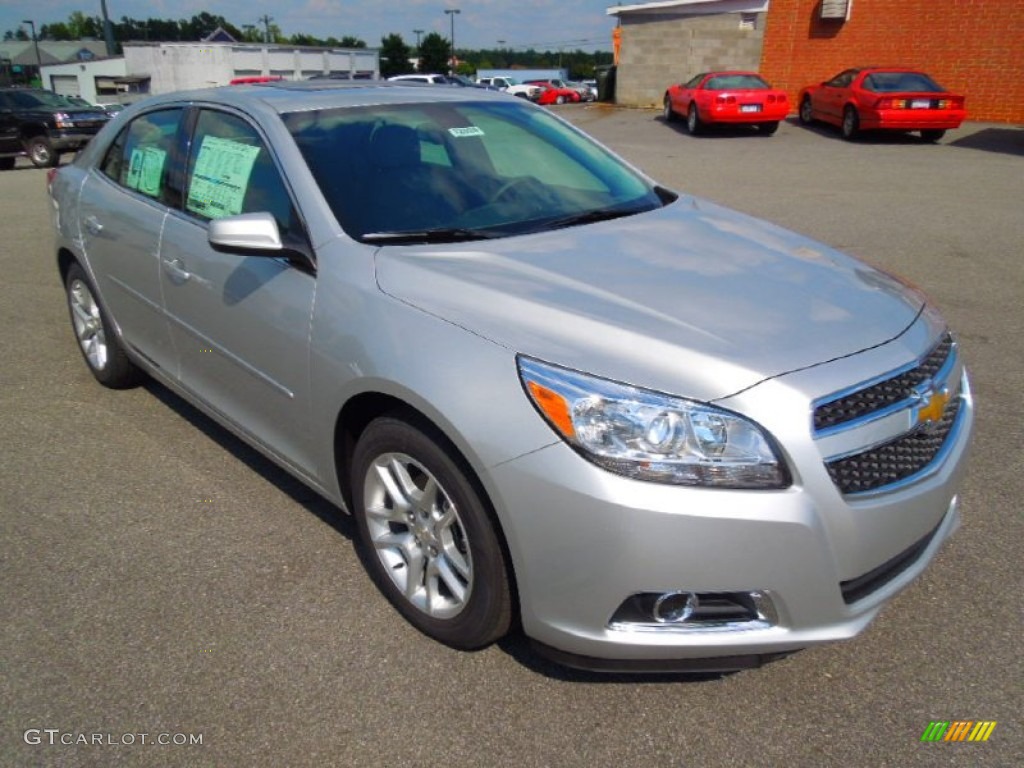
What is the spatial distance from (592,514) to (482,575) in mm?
470

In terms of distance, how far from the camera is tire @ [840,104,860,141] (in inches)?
713

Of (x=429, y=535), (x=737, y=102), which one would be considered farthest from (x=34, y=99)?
(x=429, y=535)

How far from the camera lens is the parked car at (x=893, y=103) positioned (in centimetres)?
1700

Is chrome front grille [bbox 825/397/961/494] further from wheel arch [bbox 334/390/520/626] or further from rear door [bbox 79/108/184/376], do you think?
rear door [bbox 79/108/184/376]

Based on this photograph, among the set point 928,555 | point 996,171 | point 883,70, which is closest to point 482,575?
point 928,555

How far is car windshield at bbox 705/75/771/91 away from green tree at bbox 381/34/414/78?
65.8 metres

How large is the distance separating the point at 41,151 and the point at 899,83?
738 inches

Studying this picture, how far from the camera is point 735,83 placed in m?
20.0

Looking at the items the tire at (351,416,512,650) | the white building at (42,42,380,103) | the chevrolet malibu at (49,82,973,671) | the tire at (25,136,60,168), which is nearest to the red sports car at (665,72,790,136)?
the tire at (25,136,60,168)

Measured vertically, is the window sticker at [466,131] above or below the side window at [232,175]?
above

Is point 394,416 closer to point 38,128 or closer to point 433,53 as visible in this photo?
point 38,128

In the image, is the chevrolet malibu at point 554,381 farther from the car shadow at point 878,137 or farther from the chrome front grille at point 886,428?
the car shadow at point 878,137

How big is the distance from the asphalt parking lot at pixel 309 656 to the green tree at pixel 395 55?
271 ft

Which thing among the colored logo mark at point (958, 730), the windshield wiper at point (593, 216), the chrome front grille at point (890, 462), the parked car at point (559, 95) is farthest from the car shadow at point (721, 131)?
the parked car at point (559, 95)
